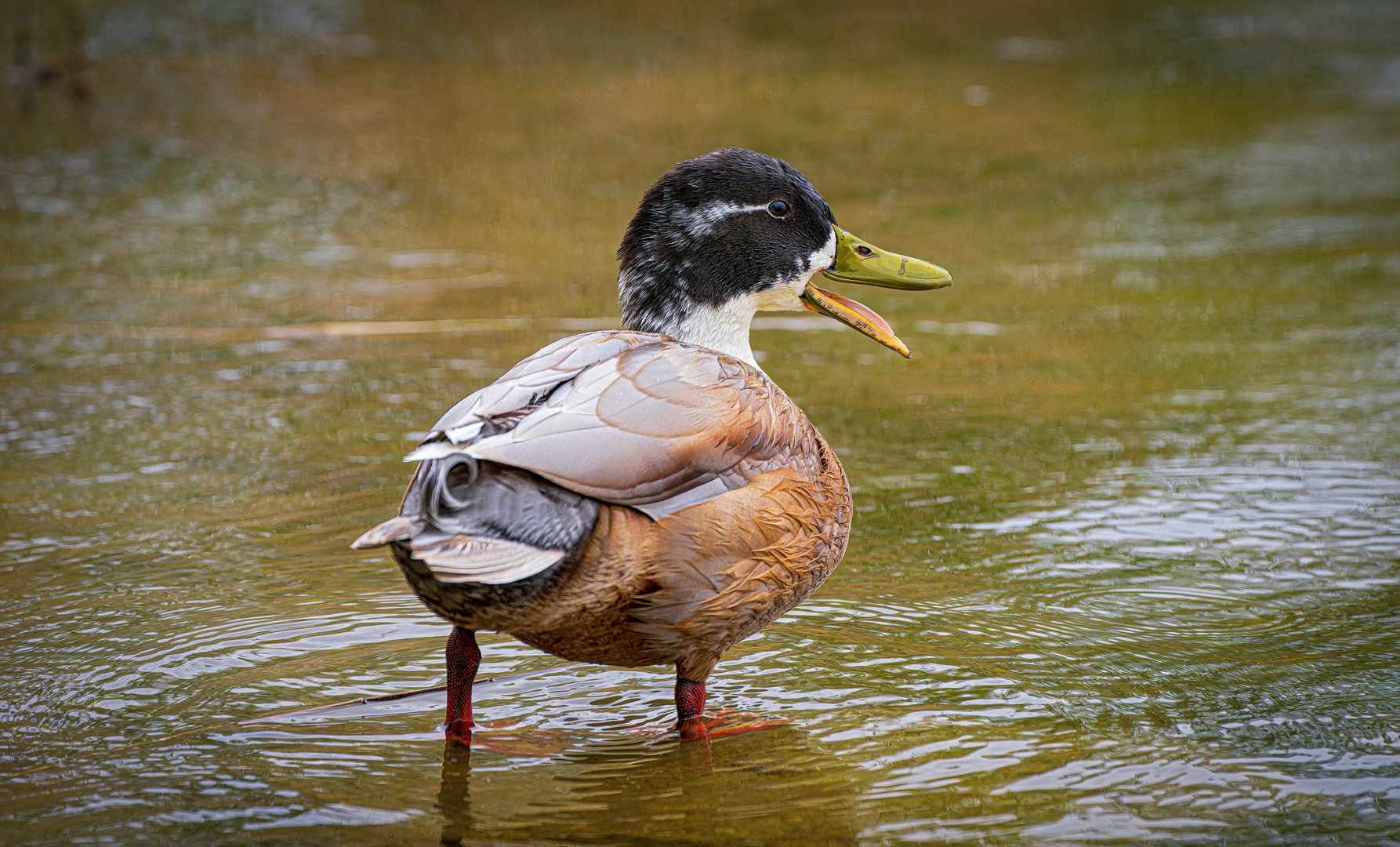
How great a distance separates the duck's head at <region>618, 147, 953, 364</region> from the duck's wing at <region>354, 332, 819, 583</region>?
0.38 metres

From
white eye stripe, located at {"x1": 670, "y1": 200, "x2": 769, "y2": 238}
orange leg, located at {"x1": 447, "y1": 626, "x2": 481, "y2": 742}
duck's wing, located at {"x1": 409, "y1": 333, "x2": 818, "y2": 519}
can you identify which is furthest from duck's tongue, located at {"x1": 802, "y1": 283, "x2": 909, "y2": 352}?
orange leg, located at {"x1": 447, "y1": 626, "x2": 481, "y2": 742}

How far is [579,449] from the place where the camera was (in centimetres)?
326

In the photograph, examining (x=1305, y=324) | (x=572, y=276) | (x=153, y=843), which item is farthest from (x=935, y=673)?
(x=572, y=276)

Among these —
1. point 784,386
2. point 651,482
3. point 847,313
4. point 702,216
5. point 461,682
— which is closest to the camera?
point 651,482

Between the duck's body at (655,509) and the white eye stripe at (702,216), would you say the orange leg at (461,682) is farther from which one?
the white eye stripe at (702,216)

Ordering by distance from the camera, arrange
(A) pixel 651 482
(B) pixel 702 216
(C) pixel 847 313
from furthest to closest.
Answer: (C) pixel 847 313 < (B) pixel 702 216 < (A) pixel 651 482

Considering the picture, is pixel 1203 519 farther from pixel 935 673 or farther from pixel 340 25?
pixel 340 25

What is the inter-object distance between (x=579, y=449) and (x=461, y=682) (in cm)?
79

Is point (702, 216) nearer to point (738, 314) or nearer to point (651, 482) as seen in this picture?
point (738, 314)

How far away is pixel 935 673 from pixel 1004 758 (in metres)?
0.52

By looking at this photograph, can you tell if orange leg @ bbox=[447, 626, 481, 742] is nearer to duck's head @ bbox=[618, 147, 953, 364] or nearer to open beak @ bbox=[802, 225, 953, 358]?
duck's head @ bbox=[618, 147, 953, 364]

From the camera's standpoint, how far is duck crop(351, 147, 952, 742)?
319cm

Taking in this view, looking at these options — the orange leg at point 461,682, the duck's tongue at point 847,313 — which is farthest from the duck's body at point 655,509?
the duck's tongue at point 847,313

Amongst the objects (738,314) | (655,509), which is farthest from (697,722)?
(738,314)
